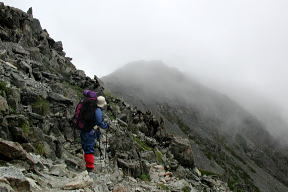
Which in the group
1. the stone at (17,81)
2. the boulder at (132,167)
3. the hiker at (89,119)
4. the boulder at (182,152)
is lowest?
the boulder at (182,152)

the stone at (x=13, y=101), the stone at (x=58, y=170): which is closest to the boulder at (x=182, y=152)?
the stone at (x=13, y=101)

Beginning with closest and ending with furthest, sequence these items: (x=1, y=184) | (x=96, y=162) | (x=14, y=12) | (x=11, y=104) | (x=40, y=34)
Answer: (x=1, y=184) < (x=11, y=104) < (x=96, y=162) < (x=14, y=12) < (x=40, y=34)

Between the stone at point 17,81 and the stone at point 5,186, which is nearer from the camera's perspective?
the stone at point 5,186

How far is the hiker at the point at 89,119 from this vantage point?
58.1 ft

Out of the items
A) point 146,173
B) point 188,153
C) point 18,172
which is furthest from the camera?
point 188,153

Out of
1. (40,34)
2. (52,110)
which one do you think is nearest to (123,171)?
(52,110)

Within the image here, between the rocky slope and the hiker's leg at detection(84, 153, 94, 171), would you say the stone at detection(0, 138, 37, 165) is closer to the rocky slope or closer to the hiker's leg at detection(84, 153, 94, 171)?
the rocky slope

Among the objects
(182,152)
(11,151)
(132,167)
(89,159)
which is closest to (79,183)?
(11,151)

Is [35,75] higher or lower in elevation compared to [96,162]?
higher

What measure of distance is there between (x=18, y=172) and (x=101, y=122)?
19.6ft

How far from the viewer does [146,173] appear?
26.3 metres

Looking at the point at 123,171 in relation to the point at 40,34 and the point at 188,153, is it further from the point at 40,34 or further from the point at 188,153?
the point at 40,34

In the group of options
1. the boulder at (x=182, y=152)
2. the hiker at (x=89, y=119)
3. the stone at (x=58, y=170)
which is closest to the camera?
the stone at (x=58, y=170)

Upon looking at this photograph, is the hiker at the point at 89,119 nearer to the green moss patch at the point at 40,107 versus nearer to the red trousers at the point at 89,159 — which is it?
the red trousers at the point at 89,159
